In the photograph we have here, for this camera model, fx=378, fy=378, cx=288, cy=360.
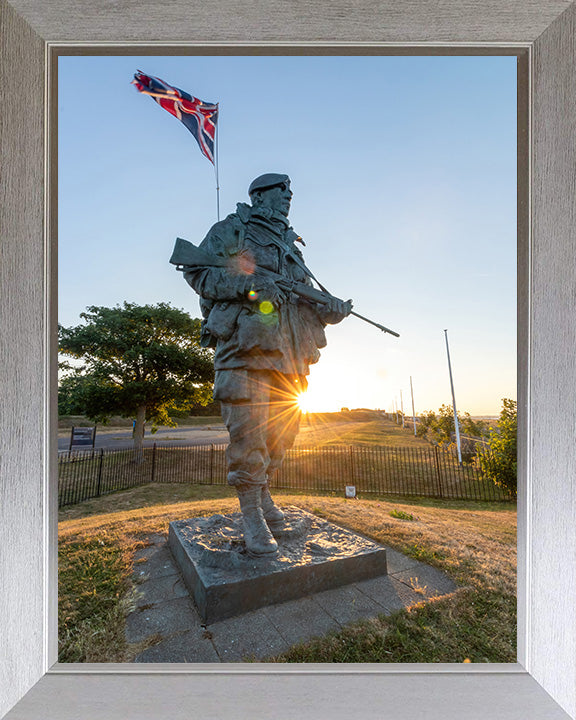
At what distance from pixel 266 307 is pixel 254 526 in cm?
141

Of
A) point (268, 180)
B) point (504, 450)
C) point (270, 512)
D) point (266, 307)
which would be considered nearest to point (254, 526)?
point (270, 512)

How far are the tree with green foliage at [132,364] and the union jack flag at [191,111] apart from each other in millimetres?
6749

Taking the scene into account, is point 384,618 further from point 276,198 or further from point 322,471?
point 322,471

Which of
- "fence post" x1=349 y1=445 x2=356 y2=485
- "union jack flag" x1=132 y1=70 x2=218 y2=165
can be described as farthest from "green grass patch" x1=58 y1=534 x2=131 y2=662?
"fence post" x1=349 y1=445 x2=356 y2=485

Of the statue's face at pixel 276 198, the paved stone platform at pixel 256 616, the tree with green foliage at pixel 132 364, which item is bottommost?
the paved stone platform at pixel 256 616

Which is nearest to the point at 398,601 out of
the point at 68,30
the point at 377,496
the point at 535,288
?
the point at 535,288

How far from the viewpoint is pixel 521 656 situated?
1.75 metres

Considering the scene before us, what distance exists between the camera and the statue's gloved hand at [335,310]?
101 inches

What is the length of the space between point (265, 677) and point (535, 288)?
2141mm

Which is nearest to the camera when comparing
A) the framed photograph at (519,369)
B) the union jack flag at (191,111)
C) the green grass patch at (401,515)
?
the framed photograph at (519,369)

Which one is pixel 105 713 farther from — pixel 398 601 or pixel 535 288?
pixel 535 288

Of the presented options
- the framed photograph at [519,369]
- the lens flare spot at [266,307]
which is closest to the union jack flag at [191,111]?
the framed photograph at [519,369]

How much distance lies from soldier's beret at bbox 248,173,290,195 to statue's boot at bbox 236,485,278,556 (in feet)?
6.73

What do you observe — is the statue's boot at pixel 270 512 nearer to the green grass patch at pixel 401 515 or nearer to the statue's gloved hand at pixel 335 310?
the statue's gloved hand at pixel 335 310
